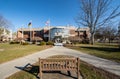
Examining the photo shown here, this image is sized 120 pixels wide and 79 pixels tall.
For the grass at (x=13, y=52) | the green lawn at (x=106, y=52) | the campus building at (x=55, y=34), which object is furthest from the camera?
the campus building at (x=55, y=34)

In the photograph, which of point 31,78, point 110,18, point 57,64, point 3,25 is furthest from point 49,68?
point 3,25

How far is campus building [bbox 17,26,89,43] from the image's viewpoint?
66.3 m

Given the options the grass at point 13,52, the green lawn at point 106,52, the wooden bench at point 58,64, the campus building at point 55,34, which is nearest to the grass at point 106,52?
the green lawn at point 106,52

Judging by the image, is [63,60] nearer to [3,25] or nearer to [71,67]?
[71,67]

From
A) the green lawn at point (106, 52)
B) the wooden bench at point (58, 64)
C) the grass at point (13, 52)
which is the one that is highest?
the wooden bench at point (58, 64)

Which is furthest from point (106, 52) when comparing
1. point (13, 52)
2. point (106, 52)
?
point (13, 52)

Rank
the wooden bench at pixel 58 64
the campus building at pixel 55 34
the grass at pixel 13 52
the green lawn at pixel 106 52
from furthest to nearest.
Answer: the campus building at pixel 55 34
the green lawn at pixel 106 52
the grass at pixel 13 52
the wooden bench at pixel 58 64

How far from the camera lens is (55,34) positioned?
67500 millimetres

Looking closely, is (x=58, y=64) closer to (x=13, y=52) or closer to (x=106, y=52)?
(x=13, y=52)

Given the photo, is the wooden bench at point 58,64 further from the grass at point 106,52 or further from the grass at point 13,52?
the grass at point 106,52

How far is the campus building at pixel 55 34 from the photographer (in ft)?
218

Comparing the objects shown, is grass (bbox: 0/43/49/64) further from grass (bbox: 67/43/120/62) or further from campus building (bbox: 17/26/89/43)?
campus building (bbox: 17/26/89/43)

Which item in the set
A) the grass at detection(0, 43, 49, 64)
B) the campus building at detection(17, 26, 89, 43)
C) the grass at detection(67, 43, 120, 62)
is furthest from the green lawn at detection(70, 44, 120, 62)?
the campus building at detection(17, 26, 89, 43)

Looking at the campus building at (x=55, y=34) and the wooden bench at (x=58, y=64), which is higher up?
the campus building at (x=55, y=34)
